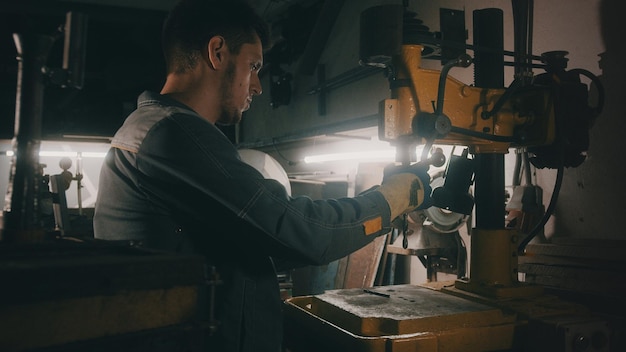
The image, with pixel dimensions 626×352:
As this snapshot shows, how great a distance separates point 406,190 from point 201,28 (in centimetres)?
67

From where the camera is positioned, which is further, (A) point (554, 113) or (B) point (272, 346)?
(A) point (554, 113)

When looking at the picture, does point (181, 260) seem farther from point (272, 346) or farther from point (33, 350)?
point (272, 346)

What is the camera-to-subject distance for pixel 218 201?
99 centimetres

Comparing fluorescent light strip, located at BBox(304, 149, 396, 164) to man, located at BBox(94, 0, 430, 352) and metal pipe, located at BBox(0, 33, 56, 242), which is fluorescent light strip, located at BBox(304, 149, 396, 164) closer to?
man, located at BBox(94, 0, 430, 352)

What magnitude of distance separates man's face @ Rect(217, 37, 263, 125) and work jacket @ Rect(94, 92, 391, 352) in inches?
5.9

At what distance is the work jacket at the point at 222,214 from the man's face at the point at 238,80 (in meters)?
0.15

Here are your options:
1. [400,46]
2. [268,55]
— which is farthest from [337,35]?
[400,46]

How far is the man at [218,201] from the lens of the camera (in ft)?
3.29

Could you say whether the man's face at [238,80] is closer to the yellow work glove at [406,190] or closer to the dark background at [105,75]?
the yellow work glove at [406,190]

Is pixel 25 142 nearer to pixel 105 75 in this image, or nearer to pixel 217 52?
pixel 217 52

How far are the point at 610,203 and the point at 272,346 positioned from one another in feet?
3.93

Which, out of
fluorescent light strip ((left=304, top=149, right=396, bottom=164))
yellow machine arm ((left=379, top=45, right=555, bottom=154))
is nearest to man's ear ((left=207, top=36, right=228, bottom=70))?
yellow machine arm ((left=379, top=45, right=555, bottom=154))

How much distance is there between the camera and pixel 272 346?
1.15 m

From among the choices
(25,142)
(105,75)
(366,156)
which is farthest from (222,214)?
(105,75)
